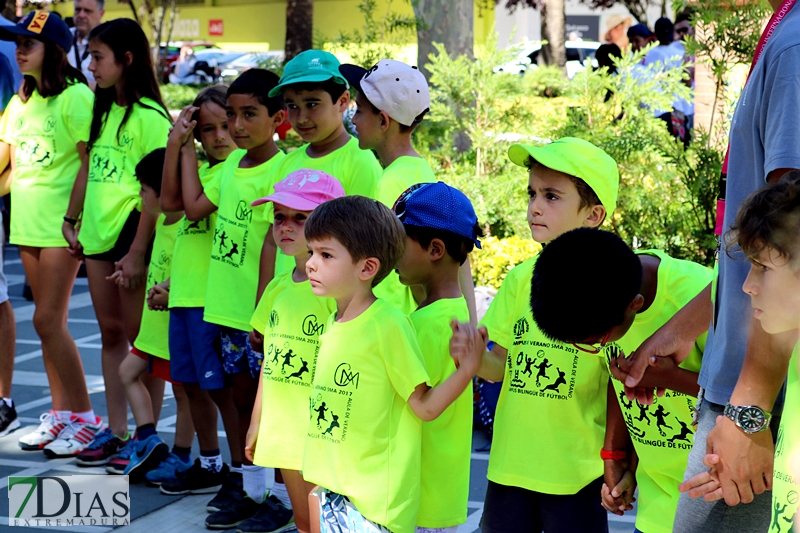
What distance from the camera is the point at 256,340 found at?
4000 mm

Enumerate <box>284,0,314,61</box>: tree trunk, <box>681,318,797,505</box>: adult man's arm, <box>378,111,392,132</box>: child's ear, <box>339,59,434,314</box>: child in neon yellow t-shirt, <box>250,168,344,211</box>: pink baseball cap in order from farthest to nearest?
<box>284,0,314,61</box>: tree trunk < <box>378,111,392,132</box>: child's ear < <box>339,59,434,314</box>: child in neon yellow t-shirt < <box>250,168,344,211</box>: pink baseball cap < <box>681,318,797,505</box>: adult man's arm

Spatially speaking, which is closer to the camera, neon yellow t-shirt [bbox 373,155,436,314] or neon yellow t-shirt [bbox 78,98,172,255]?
neon yellow t-shirt [bbox 373,155,436,314]

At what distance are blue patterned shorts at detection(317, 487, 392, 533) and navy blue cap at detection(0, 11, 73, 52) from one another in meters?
3.53

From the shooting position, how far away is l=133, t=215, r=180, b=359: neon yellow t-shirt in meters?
4.89

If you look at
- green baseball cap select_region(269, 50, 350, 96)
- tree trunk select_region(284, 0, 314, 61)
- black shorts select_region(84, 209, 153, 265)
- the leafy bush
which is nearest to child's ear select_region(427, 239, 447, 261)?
green baseball cap select_region(269, 50, 350, 96)

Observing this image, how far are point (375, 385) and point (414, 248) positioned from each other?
513 mm

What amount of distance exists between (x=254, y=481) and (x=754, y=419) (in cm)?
277

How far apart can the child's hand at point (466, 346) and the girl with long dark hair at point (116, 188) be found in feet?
8.76

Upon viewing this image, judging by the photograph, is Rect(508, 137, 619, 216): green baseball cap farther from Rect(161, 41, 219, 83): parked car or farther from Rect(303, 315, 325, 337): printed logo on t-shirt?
Rect(161, 41, 219, 83): parked car

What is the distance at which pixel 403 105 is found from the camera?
13.2 ft

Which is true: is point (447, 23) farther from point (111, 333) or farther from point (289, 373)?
point (289, 373)

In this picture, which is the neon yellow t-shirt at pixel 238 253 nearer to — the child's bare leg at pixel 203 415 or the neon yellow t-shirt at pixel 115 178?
the child's bare leg at pixel 203 415

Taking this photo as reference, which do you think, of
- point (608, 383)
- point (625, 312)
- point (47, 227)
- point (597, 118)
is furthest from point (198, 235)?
point (597, 118)

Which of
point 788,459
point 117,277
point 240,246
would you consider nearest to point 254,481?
point 240,246
